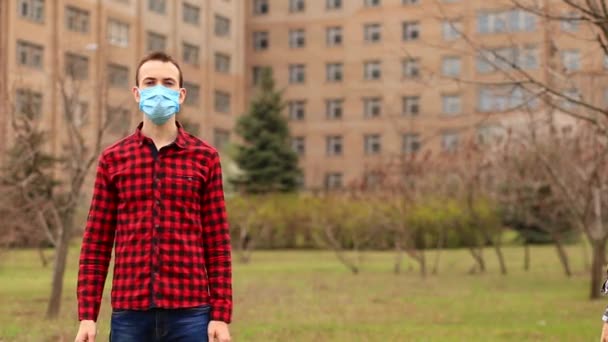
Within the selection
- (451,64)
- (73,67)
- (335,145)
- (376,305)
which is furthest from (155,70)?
(335,145)

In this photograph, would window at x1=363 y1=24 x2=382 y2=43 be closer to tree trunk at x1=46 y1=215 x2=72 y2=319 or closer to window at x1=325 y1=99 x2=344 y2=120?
window at x1=325 y1=99 x2=344 y2=120

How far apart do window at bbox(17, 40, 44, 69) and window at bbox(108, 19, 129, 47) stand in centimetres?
681

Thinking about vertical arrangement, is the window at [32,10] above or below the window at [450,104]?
above

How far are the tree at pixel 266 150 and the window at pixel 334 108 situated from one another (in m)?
16.1

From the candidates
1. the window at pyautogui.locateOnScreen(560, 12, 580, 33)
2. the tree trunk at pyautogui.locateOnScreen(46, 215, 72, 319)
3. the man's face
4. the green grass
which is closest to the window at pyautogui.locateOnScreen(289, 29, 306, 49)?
the green grass

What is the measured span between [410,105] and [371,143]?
4861mm

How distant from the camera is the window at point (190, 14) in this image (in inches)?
3046

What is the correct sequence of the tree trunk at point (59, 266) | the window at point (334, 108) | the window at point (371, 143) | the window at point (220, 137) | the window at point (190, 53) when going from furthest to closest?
1. the window at point (334, 108)
2. the window at point (371, 143)
3. the window at point (220, 137)
4. the window at point (190, 53)
5. the tree trunk at point (59, 266)

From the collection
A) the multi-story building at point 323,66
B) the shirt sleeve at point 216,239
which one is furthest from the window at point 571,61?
the multi-story building at point 323,66

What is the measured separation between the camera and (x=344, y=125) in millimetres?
86938

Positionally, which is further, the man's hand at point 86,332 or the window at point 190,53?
the window at point 190,53

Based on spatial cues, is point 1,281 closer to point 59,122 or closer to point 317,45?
point 59,122

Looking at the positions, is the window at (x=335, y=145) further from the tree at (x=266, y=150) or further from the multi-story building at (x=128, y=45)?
the tree at (x=266, y=150)

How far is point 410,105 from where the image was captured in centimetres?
8381
